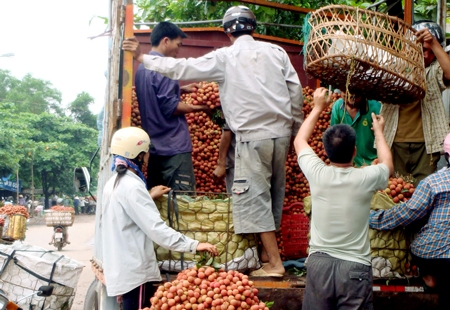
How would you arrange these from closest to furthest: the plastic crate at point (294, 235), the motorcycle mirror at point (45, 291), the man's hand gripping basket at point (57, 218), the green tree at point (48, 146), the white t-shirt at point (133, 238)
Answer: the white t-shirt at point (133, 238) < the plastic crate at point (294, 235) < the motorcycle mirror at point (45, 291) < the man's hand gripping basket at point (57, 218) < the green tree at point (48, 146)

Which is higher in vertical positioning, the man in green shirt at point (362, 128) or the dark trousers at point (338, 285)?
the man in green shirt at point (362, 128)

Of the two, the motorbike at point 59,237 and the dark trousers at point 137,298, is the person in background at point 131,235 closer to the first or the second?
the dark trousers at point 137,298

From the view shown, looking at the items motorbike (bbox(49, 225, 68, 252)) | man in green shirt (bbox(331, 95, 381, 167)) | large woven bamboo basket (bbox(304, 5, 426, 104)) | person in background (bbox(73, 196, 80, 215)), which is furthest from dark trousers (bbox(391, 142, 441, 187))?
person in background (bbox(73, 196, 80, 215))

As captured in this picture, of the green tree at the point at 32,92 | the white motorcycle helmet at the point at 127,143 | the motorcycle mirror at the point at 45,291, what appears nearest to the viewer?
the white motorcycle helmet at the point at 127,143

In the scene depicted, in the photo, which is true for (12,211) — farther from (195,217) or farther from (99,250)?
(195,217)

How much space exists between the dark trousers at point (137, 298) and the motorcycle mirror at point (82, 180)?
7.23 ft

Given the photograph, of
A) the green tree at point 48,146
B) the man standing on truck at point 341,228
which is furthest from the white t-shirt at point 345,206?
the green tree at point 48,146

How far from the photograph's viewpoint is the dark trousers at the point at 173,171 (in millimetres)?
4980

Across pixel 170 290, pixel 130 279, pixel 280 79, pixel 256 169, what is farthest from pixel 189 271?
pixel 280 79

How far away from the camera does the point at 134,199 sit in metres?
3.90

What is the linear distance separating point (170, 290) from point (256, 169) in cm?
111

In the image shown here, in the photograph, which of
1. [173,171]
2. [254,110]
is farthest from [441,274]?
[173,171]

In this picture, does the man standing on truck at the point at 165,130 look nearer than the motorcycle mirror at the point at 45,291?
Yes

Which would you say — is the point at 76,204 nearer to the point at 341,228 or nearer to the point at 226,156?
the point at 226,156
